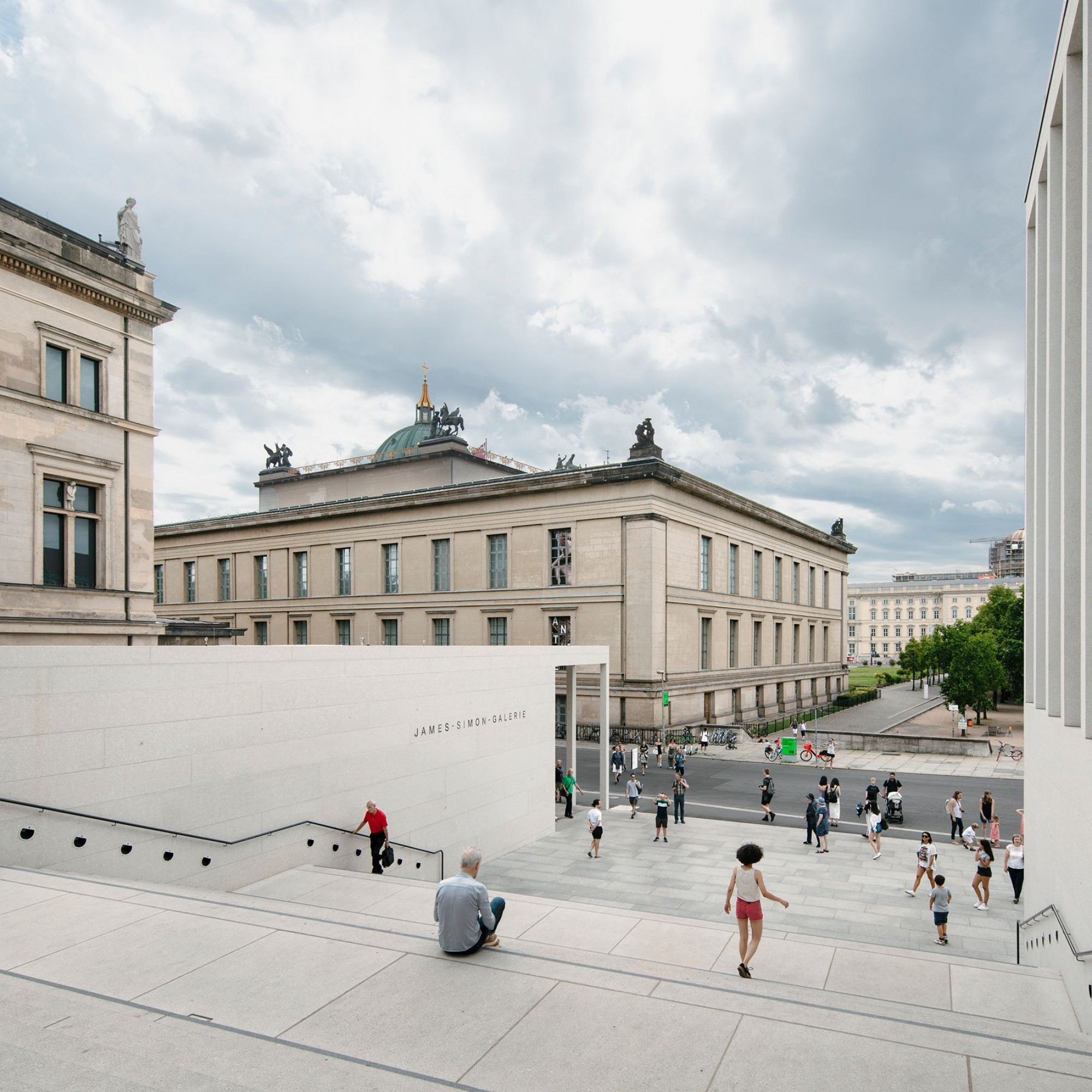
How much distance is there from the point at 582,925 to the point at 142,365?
21.7m

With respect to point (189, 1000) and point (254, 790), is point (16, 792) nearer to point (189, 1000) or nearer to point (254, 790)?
point (254, 790)

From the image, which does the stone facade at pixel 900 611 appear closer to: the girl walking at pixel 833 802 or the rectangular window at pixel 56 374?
the girl walking at pixel 833 802

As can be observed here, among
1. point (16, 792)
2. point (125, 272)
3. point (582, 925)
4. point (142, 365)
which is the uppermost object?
point (125, 272)

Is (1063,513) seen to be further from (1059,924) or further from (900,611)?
(900,611)

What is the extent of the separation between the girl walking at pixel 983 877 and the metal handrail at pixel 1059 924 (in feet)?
7.18

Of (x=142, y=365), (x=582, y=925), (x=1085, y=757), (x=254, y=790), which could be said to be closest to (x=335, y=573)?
(x=142, y=365)

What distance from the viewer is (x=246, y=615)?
58.8 meters

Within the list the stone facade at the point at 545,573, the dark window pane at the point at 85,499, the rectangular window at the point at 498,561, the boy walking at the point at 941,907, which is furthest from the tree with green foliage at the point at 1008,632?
the dark window pane at the point at 85,499

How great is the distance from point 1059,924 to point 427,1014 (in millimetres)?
8812

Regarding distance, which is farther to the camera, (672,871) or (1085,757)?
(672,871)

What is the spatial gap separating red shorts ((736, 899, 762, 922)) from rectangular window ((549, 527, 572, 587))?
119ft

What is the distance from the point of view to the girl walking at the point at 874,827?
21031mm

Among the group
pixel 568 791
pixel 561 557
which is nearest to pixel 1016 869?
pixel 568 791

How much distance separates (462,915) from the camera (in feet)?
23.9
